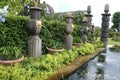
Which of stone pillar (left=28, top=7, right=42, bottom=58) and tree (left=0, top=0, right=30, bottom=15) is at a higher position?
tree (left=0, top=0, right=30, bottom=15)

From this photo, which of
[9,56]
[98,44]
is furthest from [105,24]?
[9,56]

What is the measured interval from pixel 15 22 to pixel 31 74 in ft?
7.21

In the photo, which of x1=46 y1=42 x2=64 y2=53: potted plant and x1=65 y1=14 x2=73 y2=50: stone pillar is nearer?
x1=46 y1=42 x2=64 y2=53: potted plant

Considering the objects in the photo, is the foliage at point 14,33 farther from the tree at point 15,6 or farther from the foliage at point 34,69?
the tree at point 15,6

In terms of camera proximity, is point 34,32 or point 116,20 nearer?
point 34,32

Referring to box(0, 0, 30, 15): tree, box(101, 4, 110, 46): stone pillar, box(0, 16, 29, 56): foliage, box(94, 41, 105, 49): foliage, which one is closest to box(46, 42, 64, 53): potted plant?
box(0, 16, 29, 56): foliage

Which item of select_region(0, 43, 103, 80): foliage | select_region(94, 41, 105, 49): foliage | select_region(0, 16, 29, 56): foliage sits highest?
select_region(0, 16, 29, 56): foliage

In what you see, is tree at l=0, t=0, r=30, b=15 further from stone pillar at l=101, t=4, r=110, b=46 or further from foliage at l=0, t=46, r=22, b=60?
foliage at l=0, t=46, r=22, b=60

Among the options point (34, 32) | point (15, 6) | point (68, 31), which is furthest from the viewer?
point (15, 6)

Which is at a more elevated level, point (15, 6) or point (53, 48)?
point (15, 6)

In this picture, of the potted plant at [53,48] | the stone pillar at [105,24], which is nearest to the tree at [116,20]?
the stone pillar at [105,24]

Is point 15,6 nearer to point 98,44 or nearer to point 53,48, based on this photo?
point 98,44

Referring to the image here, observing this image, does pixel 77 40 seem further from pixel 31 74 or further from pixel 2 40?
pixel 31 74

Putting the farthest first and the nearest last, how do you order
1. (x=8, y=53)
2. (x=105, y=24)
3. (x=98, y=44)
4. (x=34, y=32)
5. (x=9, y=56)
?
(x=105, y=24)
(x=98, y=44)
(x=34, y=32)
(x=8, y=53)
(x=9, y=56)
